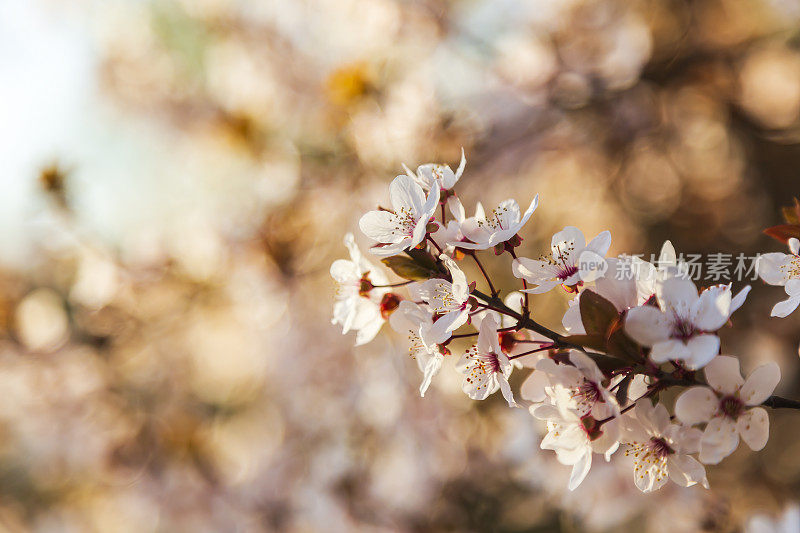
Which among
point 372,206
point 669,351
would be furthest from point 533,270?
point 372,206

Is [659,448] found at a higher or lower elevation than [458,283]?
lower

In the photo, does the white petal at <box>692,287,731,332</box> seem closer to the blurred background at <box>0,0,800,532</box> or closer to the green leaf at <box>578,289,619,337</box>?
the green leaf at <box>578,289,619,337</box>

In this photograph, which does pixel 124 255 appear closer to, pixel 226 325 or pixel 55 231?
pixel 55 231

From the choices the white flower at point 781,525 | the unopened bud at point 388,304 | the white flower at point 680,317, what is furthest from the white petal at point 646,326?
the white flower at point 781,525

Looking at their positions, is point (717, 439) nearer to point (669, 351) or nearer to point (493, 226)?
point (669, 351)

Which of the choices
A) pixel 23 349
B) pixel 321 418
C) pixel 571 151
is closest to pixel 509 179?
pixel 571 151

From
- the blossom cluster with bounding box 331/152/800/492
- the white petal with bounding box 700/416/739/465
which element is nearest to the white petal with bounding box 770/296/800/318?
the blossom cluster with bounding box 331/152/800/492
